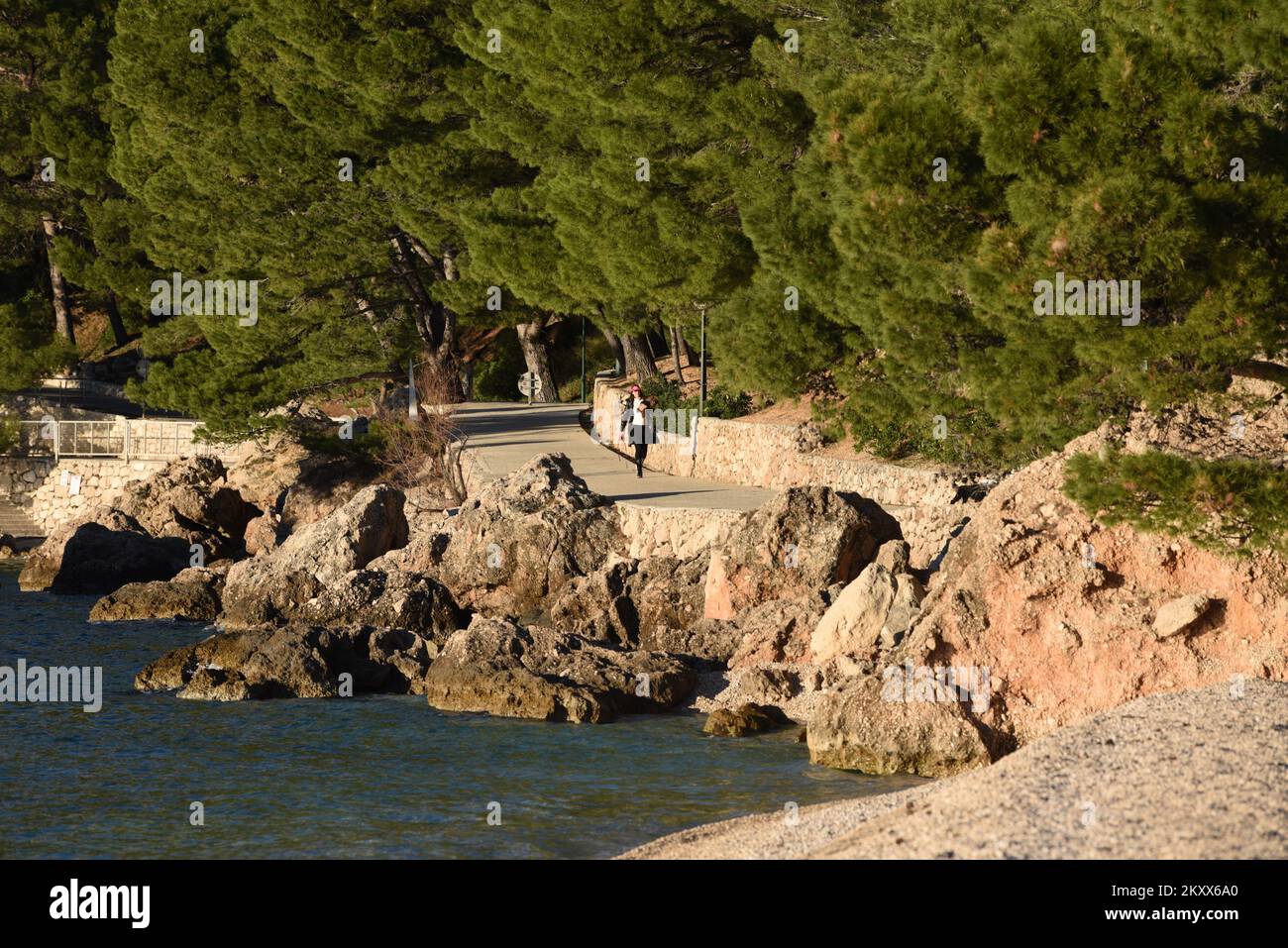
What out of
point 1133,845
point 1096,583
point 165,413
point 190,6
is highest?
point 190,6

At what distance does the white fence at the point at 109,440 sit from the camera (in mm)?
44344

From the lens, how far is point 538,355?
50.1 m

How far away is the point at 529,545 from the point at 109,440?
20802 mm

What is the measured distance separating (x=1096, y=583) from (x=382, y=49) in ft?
88.7

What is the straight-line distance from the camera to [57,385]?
2147 inches

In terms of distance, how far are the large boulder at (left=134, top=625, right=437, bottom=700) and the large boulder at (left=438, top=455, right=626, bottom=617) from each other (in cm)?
364

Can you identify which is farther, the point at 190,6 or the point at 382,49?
the point at 190,6

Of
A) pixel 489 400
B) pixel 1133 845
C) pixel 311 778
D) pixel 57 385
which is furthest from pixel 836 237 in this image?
pixel 57 385

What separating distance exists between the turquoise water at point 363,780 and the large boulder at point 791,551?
11.2 ft

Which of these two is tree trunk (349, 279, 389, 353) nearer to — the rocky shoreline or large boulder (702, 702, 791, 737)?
the rocky shoreline

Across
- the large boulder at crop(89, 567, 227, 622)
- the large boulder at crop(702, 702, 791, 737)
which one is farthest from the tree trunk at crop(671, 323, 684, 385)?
the large boulder at crop(702, 702, 791, 737)

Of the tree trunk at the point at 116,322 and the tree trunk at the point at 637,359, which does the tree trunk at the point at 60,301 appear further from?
the tree trunk at the point at 637,359

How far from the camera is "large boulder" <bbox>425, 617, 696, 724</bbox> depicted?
68.2 ft

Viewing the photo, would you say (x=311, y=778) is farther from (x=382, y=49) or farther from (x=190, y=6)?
(x=190, y=6)
